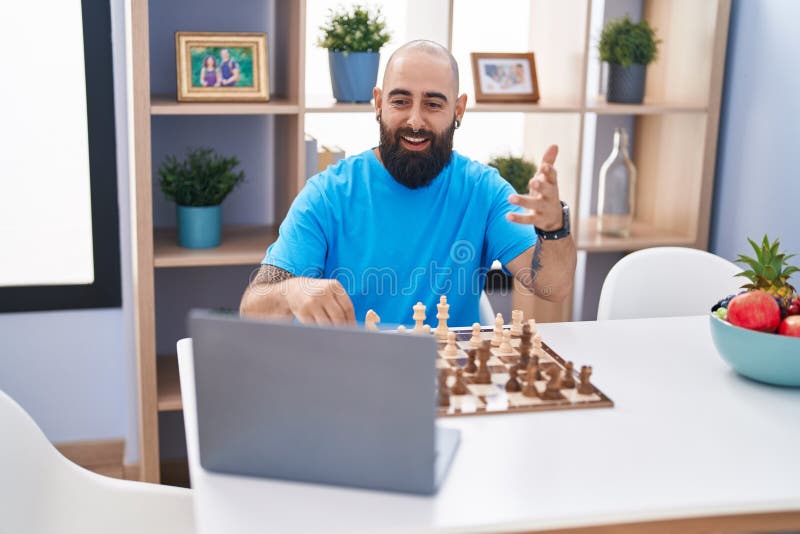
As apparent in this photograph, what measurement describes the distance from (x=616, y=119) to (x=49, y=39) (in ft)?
6.59

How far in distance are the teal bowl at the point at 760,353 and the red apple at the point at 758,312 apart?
21 mm

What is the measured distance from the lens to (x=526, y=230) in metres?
2.34

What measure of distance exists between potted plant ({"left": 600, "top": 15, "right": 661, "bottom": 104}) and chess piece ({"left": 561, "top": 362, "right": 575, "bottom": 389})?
173 centimetres

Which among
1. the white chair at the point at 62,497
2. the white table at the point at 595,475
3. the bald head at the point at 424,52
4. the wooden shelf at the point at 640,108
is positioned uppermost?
the bald head at the point at 424,52

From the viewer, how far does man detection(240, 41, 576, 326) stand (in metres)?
2.29

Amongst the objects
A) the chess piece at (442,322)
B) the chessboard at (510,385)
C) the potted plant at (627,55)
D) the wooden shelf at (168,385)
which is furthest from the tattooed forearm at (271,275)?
the potted plant at (627,55)

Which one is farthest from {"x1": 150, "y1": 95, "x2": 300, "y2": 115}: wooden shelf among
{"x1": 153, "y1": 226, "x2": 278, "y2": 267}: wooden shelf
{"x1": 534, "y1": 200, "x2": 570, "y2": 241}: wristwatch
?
{"x1": 534, "y1": 200, "x2": 570, "y2": 241}: wristwatch

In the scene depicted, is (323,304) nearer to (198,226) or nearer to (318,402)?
(318,402)

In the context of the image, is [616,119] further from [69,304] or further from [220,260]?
[69,304]

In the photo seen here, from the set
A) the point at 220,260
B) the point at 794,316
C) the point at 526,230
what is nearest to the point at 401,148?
the point at 526,230

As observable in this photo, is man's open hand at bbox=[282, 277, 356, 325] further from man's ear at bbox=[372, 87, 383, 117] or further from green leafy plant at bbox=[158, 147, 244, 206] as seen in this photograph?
green leafy plant at bbox=[158, 147, 244, 206]

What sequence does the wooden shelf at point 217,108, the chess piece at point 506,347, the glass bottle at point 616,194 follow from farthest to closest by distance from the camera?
1. the glass bottle at point 616,194
2. the wooden shelf at point 217,108
3. the chess piece at point 506,347

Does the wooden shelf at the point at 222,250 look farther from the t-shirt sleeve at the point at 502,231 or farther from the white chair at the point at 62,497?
the white chair at the point at 62,497

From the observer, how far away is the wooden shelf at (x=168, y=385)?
283 cm
